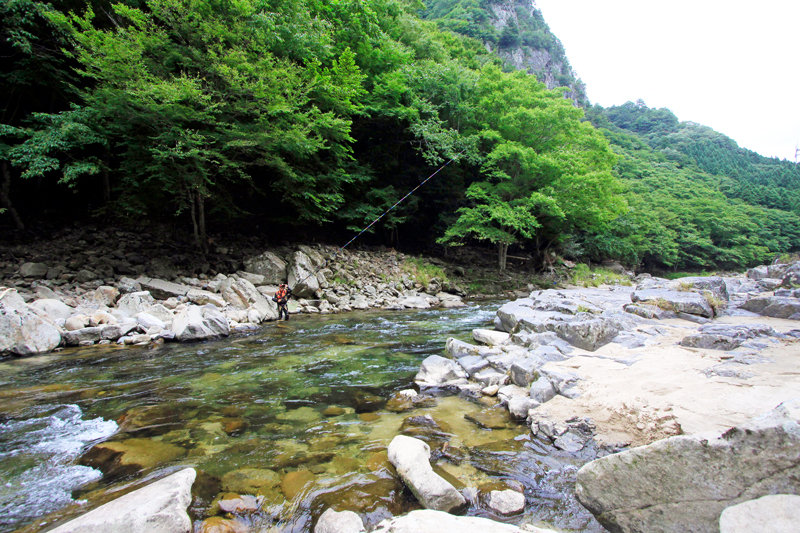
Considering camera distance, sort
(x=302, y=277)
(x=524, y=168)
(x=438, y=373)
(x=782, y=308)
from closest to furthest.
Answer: (x=438, y=373)
(x=782, y=308)
(x=302, y=277)
(x=524, y=168)

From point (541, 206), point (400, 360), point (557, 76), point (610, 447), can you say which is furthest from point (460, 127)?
point (557, 76)

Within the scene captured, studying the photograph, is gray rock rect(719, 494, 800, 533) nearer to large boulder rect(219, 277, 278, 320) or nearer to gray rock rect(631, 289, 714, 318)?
gray rock rect(631, 289, 714, 318)

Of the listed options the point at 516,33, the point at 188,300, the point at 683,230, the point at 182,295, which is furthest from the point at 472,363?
the point at 516,33

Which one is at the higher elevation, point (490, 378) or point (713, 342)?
point (713, 342)

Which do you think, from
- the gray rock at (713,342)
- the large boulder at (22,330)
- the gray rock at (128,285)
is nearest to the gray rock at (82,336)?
the large boulder at (22,330)

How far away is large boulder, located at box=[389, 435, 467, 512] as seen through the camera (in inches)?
86.9

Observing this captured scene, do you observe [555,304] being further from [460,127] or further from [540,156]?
[460,127]

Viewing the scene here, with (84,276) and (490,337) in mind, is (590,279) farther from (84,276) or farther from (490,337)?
(84,276)

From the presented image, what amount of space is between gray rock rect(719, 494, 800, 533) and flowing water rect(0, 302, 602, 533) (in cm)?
78

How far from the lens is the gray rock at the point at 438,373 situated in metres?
4.50

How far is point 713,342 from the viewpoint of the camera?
4.42 m

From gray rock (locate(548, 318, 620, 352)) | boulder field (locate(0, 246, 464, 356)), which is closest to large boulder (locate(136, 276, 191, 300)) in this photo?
Answer: boulder field (locate(0, 246, 464, 356))

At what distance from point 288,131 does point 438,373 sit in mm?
9350

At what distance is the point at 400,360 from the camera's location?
570 cm
